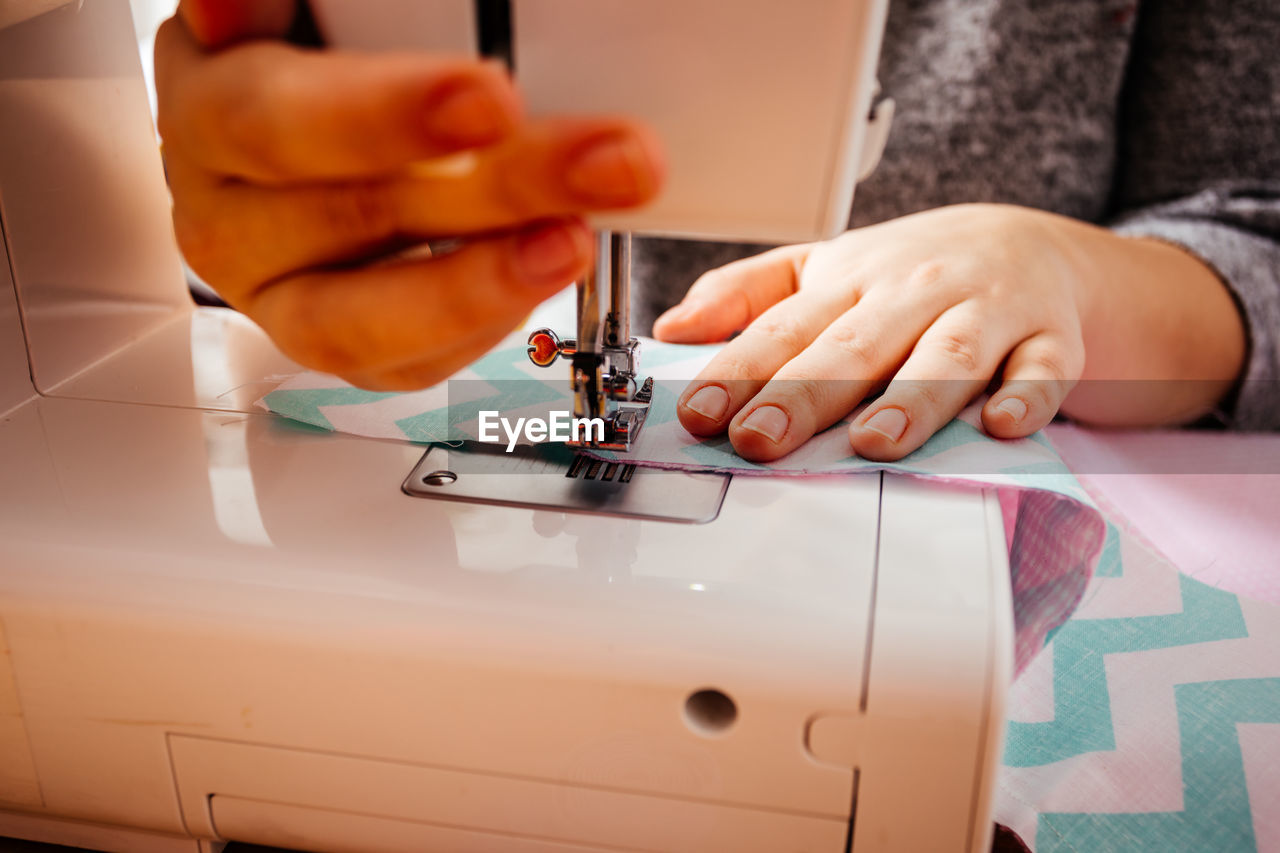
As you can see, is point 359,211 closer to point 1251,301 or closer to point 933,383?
point 933,383

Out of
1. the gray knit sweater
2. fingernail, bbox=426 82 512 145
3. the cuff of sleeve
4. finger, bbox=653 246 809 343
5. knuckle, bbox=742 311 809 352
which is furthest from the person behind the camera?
the gray knit sweater

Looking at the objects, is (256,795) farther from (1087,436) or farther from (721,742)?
(1087,436)

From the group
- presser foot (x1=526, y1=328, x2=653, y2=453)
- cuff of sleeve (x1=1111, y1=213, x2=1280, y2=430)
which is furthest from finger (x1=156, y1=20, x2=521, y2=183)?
cuff of sleeve (x1=1111, y1=213, x2=1280, y2=430)

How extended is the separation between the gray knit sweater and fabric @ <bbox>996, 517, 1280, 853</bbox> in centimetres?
44

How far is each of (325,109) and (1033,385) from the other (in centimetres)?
38

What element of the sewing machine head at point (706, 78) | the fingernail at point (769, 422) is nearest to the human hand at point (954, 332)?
the fingernail at point (769, 422)

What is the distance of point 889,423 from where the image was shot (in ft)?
1.45

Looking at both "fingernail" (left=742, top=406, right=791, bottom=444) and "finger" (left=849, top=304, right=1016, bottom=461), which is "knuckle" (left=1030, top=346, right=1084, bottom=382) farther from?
"fingernail" (left=742, top=406, right=791, bottom=444)

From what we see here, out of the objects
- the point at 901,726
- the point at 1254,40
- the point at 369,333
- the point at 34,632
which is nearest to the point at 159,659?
the point at 34,632

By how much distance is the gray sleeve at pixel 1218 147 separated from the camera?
0.77 meters

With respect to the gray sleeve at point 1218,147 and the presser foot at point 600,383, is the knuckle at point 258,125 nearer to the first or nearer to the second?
the presser foot at point 600,383

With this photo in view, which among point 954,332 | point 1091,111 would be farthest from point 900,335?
point 1091,111

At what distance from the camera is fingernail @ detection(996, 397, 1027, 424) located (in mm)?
458

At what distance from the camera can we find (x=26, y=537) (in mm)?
398
